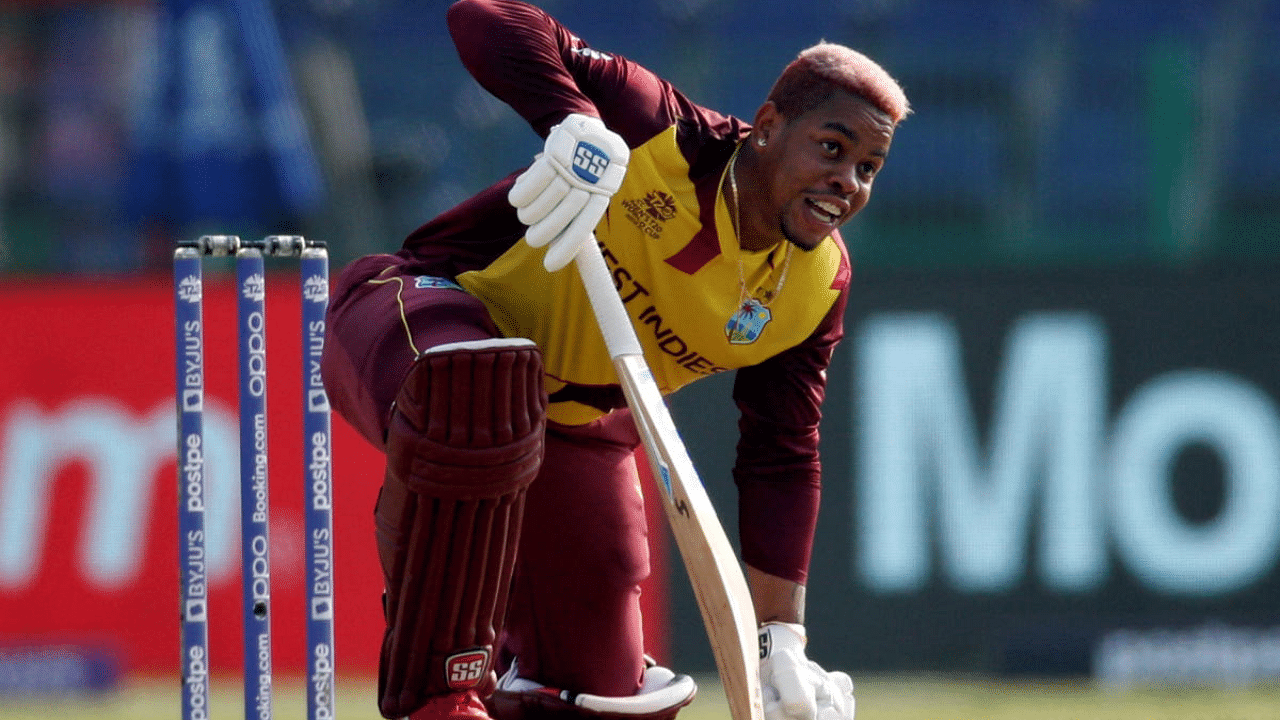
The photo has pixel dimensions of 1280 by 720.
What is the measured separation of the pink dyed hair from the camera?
11.1 feet

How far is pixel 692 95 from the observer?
715 cm

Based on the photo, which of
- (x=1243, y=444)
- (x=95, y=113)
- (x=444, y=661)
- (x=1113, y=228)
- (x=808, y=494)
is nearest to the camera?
(x=444, y=661)

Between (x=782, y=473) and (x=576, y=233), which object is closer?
(x=576, y=233)

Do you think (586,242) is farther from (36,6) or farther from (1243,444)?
(36,6)

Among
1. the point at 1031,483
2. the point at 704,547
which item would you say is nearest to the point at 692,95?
the point at 1031,483

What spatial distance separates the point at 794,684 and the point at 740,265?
0.78 metres

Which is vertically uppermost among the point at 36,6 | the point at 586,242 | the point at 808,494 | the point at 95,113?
the point at 36,6

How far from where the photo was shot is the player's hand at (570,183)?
10.3ft

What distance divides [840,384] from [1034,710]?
1.39 metres

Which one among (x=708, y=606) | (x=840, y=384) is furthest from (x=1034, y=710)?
(x=708, y=606)

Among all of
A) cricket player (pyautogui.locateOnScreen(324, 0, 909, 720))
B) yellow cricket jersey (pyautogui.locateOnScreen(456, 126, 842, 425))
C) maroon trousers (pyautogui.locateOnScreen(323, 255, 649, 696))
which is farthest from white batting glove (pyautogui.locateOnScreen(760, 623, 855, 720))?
yellow cricket jersey (pyautogui.locateOnScreen(456, 126, 842, 425))

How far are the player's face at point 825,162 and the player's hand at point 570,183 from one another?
37 cm

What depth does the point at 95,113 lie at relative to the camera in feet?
25.6

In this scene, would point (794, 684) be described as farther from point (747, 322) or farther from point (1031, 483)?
point (1031, 483)
